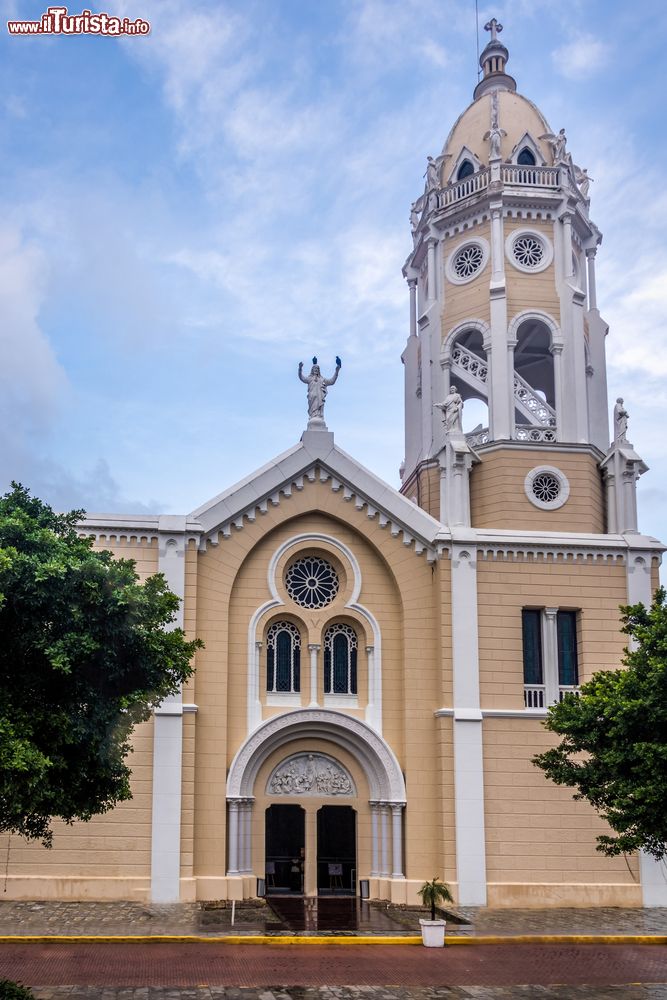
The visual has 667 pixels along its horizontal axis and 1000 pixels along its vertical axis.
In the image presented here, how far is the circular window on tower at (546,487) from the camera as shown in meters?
31.2

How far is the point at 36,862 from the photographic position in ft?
85.4

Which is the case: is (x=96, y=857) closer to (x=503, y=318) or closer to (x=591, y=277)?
(x=503, y=318)

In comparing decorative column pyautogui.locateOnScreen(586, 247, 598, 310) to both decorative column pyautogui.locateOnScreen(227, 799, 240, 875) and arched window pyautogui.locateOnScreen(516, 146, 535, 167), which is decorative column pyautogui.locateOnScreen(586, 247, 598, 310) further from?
decorative column pyautogui.locateOnScreen(227, 799, 240, 875)

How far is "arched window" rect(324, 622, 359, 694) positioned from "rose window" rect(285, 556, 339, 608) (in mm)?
864

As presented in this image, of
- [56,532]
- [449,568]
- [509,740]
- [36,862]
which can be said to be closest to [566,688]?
[509,740]

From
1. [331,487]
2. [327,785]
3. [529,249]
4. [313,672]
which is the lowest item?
[327,785]

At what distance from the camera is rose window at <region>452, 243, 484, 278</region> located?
33531mm

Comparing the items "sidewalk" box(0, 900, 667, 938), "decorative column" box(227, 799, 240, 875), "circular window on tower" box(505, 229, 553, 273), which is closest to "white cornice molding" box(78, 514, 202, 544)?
"decorative column" box(227, 799, 240, 875)

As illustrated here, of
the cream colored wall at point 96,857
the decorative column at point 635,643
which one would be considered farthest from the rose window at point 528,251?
the cream colored wall at point 96,857

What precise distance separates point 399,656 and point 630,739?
37.0 ft

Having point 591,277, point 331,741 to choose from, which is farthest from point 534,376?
point 331,741

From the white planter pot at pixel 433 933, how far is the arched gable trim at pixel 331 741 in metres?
5.73

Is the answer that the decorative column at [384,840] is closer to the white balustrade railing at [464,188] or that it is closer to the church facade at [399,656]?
the church facade at [399,656]

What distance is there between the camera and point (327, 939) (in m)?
22.2
